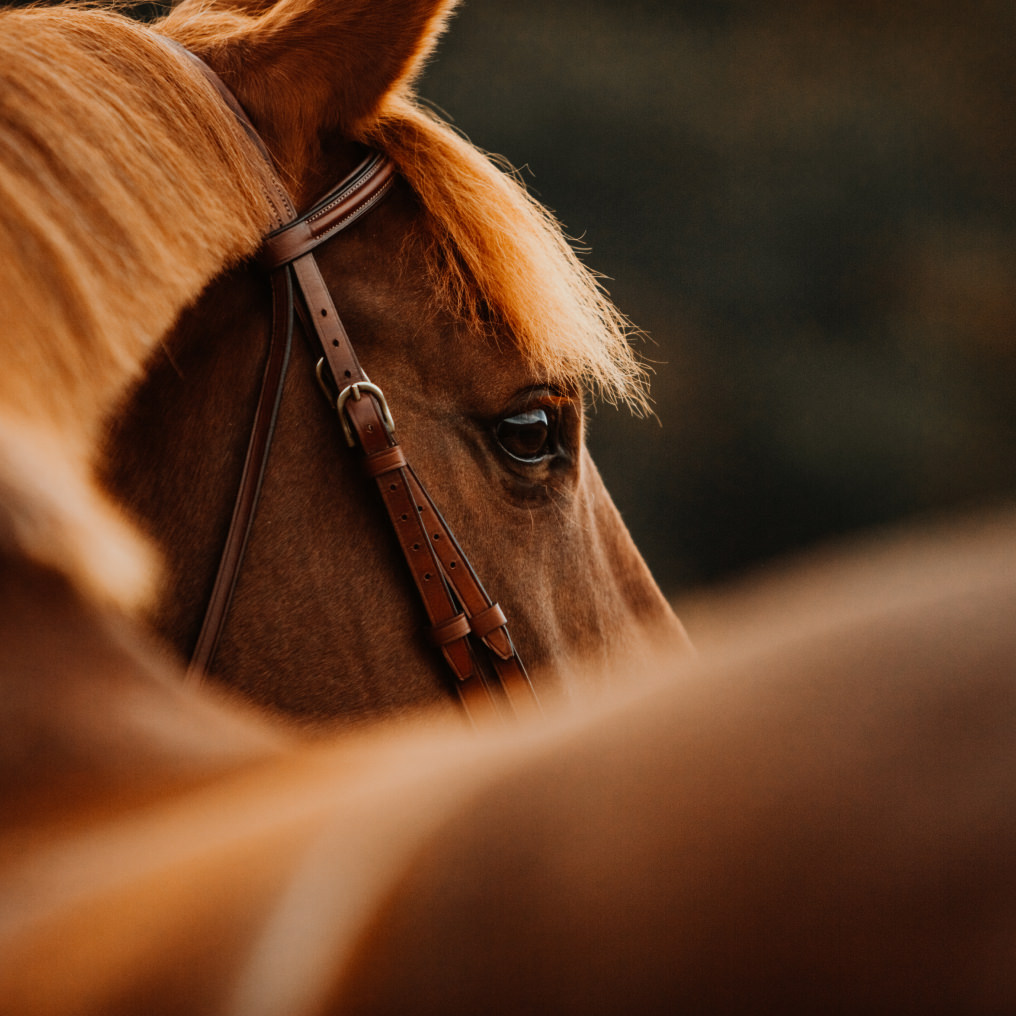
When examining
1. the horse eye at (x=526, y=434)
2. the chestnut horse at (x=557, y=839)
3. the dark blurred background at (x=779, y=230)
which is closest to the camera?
the chestnut horse at (x=557, y=839)

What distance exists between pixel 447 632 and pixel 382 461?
141mm

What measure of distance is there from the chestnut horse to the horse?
46 cm

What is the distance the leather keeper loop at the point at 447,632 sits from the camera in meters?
0.71

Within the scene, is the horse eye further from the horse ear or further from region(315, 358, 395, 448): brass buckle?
the horse ear

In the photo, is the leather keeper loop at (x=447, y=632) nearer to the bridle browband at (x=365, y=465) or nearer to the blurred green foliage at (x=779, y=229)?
the bridle browband at (x=365, y=465)

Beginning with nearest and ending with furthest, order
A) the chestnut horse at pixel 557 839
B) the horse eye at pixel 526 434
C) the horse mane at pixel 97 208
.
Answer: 1. the chestnut horse at pixel 557 839
2. the horse mane at pixel 97 208
3. the horse eye at pixel 526 434

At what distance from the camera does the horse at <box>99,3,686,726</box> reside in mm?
664

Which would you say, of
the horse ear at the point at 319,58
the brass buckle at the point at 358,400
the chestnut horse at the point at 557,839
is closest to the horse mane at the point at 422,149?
the horse ear at the point at 319,58

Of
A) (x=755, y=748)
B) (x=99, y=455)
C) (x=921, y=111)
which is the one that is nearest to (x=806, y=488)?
(x=921, y=111)

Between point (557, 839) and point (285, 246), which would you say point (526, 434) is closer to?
point (285, 246)

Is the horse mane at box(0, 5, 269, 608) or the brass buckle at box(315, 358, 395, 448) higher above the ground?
the horse mane at box(0, 5, 269, 608)

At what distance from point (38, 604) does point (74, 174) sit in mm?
456

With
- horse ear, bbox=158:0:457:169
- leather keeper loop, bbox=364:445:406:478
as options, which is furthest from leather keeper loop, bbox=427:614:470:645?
horse ear, bbox=158:0:457:169

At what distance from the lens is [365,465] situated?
0.70 meters
